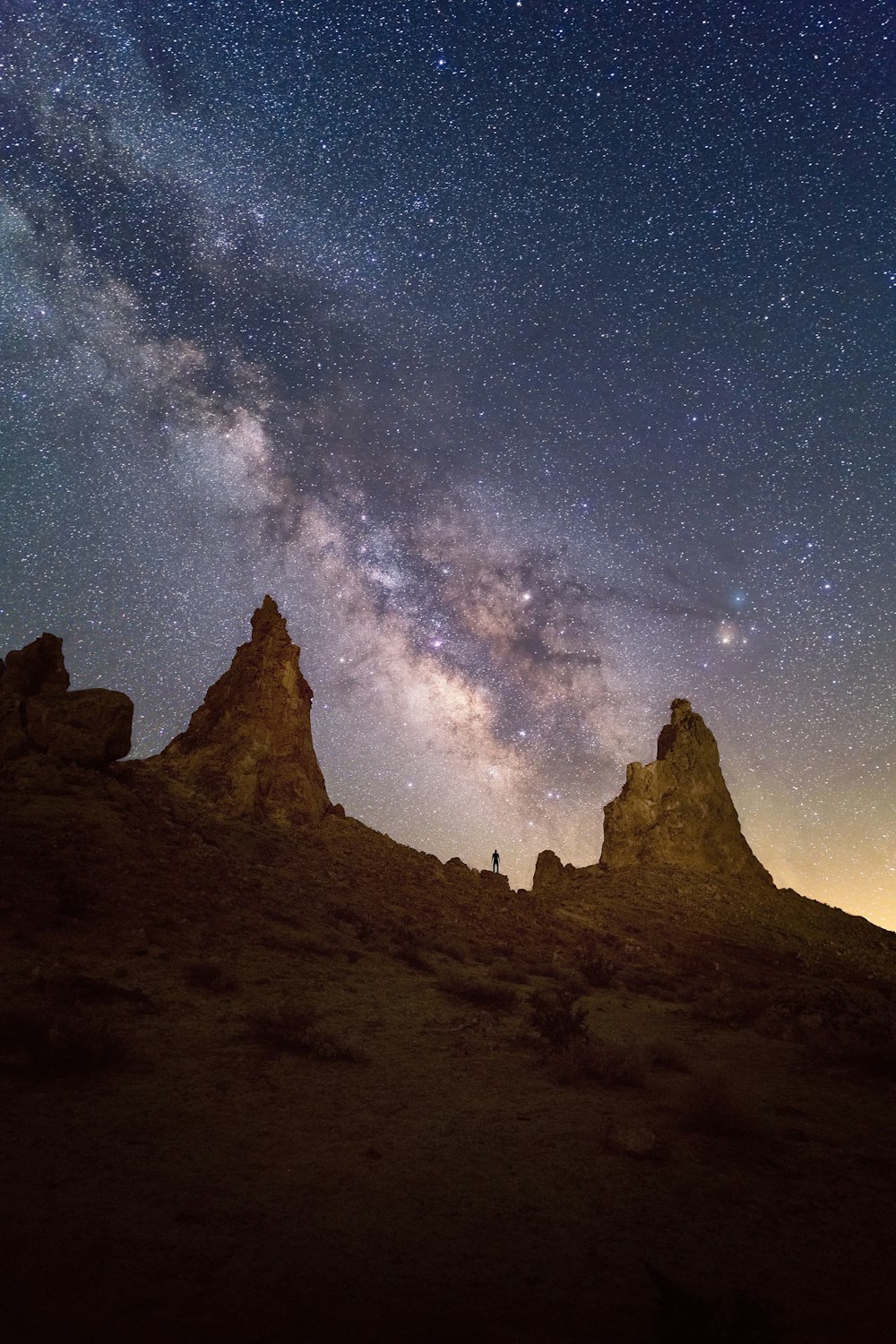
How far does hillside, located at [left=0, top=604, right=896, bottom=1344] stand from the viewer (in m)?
3.93

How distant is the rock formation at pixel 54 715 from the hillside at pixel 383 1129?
2.25m

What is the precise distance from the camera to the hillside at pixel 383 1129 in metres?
3.93

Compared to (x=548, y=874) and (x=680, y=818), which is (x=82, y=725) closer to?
(x=548, y=874)

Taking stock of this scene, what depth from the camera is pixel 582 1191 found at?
5.54 meters

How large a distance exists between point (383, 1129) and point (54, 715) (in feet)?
75.5

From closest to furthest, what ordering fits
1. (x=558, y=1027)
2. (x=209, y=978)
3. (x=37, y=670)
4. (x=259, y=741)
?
(x=558, y=1027)
(x=209, y=978)
(x=37, y=670)
(x=259, y=741)

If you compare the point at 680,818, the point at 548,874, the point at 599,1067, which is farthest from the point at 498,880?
the point at 599,1067

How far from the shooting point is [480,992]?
14000mm

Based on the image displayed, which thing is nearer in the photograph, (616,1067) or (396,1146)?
(396,1146)

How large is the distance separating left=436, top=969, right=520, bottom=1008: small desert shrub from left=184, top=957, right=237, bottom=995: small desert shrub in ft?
16.2

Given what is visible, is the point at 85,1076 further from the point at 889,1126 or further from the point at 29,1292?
the point at 889,1126

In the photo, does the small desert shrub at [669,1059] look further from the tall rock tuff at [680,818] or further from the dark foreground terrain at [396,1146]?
the tall rock tuff at [680,818]

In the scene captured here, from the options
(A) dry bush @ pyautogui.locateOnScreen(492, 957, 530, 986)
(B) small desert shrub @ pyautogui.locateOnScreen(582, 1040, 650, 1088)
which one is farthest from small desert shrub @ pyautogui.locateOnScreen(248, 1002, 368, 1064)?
(A) dry bush @ pyautogui.locateOnScreen(492, 957, 530, 986)

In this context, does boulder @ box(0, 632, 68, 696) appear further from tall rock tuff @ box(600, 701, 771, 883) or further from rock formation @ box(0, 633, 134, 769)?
tall rock tuff @ box(600, 701, 771, 883)
